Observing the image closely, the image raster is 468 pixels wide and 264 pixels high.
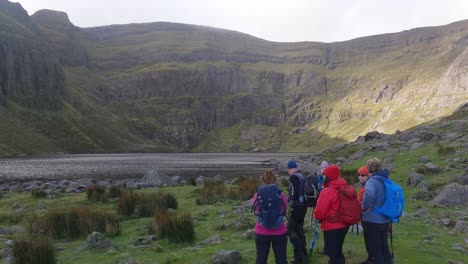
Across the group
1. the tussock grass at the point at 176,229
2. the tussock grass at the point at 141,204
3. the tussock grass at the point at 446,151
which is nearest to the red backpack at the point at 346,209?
the tussock grass at the point at 176,229

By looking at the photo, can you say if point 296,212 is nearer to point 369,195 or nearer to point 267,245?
point 267,245

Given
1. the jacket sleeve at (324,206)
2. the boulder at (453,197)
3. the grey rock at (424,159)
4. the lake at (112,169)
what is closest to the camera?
the jacket sleeve at (324,206)

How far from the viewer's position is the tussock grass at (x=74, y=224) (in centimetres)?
1488

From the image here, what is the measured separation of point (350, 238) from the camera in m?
11.4

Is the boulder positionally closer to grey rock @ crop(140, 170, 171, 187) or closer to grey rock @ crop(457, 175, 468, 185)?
grey rock @ crop(457, 175, 468, 185)

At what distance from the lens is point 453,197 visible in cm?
1653

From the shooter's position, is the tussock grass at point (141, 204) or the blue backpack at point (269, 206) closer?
the blue backpack at point (269, 206)

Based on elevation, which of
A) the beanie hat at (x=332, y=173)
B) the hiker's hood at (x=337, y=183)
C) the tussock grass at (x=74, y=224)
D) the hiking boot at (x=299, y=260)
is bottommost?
the tussock grass at (x=74, y=224)

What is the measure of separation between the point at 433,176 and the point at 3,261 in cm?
1972

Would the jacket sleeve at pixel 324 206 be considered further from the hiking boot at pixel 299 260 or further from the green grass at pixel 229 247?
the green grass at pixel 229 247

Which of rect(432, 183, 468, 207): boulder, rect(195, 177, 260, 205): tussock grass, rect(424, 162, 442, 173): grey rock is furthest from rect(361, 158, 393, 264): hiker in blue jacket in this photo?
rect(424, 162, 442, 173): grey rock

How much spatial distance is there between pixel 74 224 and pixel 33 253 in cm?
545

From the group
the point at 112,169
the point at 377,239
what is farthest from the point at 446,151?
the point at 112,169

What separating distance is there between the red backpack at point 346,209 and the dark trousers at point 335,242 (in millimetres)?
225
